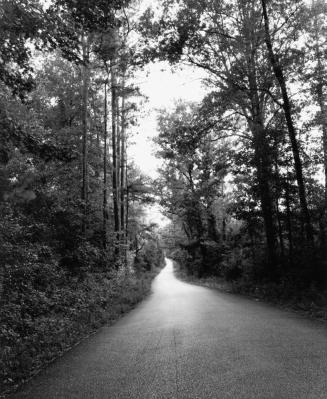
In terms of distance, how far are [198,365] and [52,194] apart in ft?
39.0

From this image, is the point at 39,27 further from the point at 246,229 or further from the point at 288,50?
the point at 246,229

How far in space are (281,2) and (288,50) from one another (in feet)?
6.06

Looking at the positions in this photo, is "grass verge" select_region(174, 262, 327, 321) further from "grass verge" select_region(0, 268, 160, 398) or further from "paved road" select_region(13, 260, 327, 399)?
"grass verge" select_region(0, 268, 160, 398)

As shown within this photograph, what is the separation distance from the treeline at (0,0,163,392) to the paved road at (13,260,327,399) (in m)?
0.90

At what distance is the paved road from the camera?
14.6 feet

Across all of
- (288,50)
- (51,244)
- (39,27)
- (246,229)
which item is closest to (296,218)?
(246,229)

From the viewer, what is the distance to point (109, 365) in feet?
19.4

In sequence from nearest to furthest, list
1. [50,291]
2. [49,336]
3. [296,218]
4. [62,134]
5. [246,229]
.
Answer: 1. [49,336]
2. [50,291]
3. [296,218]
4. [246,229]
5. [62,134]

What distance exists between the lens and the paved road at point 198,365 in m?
4.44

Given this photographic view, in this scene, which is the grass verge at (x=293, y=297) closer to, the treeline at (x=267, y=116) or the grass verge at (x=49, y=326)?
the treeline at (x=267, y=116)

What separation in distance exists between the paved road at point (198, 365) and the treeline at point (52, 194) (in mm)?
904

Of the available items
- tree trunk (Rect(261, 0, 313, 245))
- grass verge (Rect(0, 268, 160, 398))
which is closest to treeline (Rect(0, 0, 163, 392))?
Result: grass verge (Rect(0, 268, 160, 398))

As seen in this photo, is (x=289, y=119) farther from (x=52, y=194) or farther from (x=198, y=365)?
(x=198, y=365)

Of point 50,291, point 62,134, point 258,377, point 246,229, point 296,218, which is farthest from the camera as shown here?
point 62,134
